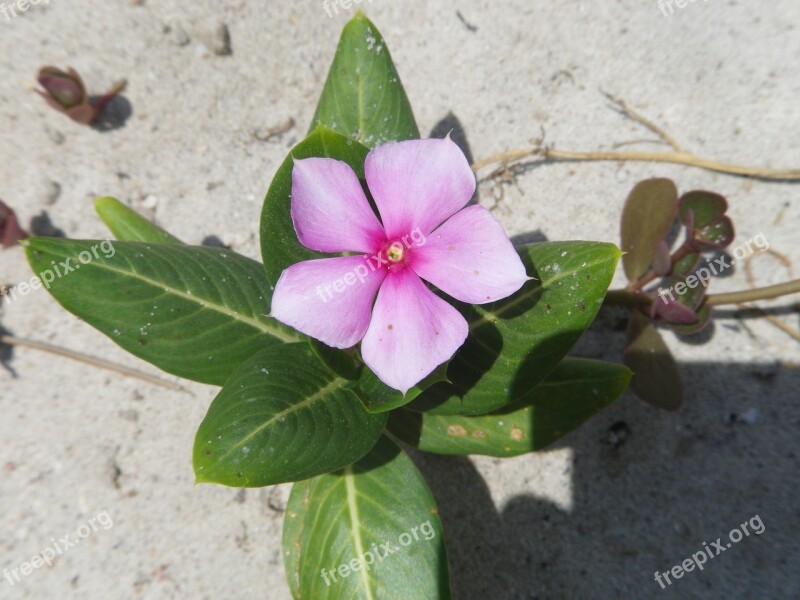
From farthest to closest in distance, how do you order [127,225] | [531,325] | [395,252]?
[127,225] → [531,325] → [395,252]

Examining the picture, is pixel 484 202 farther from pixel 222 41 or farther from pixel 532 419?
pixel 222 41

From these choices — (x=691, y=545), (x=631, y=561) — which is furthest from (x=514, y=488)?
(x=691, y=545)

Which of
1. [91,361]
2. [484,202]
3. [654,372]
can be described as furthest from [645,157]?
[91,361]

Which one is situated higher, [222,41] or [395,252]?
[222,41]

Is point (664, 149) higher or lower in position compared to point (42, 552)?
higher

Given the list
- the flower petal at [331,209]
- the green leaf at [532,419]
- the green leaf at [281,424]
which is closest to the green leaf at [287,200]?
the flower petal at [331,209]

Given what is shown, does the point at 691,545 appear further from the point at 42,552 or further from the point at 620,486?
the point at 42,552

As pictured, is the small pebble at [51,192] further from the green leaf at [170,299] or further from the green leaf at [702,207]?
the green leaf at [702,207]

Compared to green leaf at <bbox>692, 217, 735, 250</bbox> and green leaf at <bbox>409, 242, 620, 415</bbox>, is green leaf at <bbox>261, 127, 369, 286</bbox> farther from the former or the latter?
green leaf at <bbox>692, 217, 735, 250</bbox>
